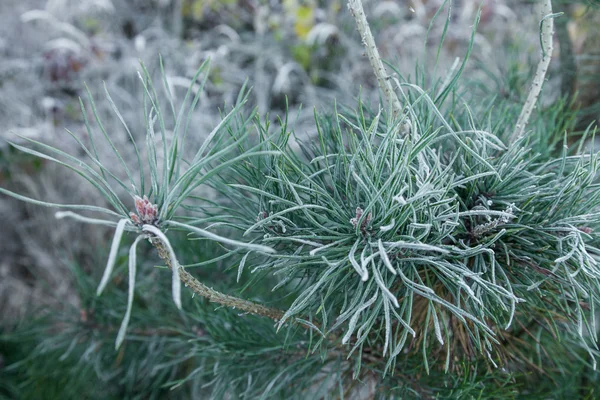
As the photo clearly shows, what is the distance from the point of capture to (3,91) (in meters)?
1.03

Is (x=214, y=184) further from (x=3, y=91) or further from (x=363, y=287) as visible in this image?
(x=3, y=91)

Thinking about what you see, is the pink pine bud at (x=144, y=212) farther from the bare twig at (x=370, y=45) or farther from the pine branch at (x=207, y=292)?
the bare twig at (x=370, y=45)

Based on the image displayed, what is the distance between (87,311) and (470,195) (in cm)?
36

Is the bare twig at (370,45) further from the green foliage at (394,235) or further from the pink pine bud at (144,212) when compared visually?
the pink pine bud at (144,212)

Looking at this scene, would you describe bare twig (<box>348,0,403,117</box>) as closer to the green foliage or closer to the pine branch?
the green foliage

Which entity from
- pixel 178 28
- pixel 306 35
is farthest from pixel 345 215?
pixel 178 28

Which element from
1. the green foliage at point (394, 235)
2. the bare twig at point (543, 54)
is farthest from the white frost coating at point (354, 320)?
the bare twig at point (543, 54)

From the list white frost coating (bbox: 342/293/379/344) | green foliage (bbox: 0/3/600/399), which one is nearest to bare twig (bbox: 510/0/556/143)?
green foliage (bbox: 0/3/600/399)

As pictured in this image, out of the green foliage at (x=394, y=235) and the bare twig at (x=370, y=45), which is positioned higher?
the bare twig at (x=370, y=45)

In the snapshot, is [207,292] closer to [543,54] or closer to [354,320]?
[354,320]

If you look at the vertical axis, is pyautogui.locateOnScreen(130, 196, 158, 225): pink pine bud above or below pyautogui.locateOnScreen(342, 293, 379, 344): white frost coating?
above

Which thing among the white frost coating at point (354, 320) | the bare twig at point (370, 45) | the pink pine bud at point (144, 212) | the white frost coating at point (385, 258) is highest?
the bare twig at point (370, 45)

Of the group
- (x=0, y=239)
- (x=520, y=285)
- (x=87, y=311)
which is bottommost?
(x=0, y=239)

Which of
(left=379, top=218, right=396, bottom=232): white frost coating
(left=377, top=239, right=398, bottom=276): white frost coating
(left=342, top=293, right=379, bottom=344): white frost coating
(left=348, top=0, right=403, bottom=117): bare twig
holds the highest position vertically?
(left=348, top=0, right=403, bottom=117): bare twig
